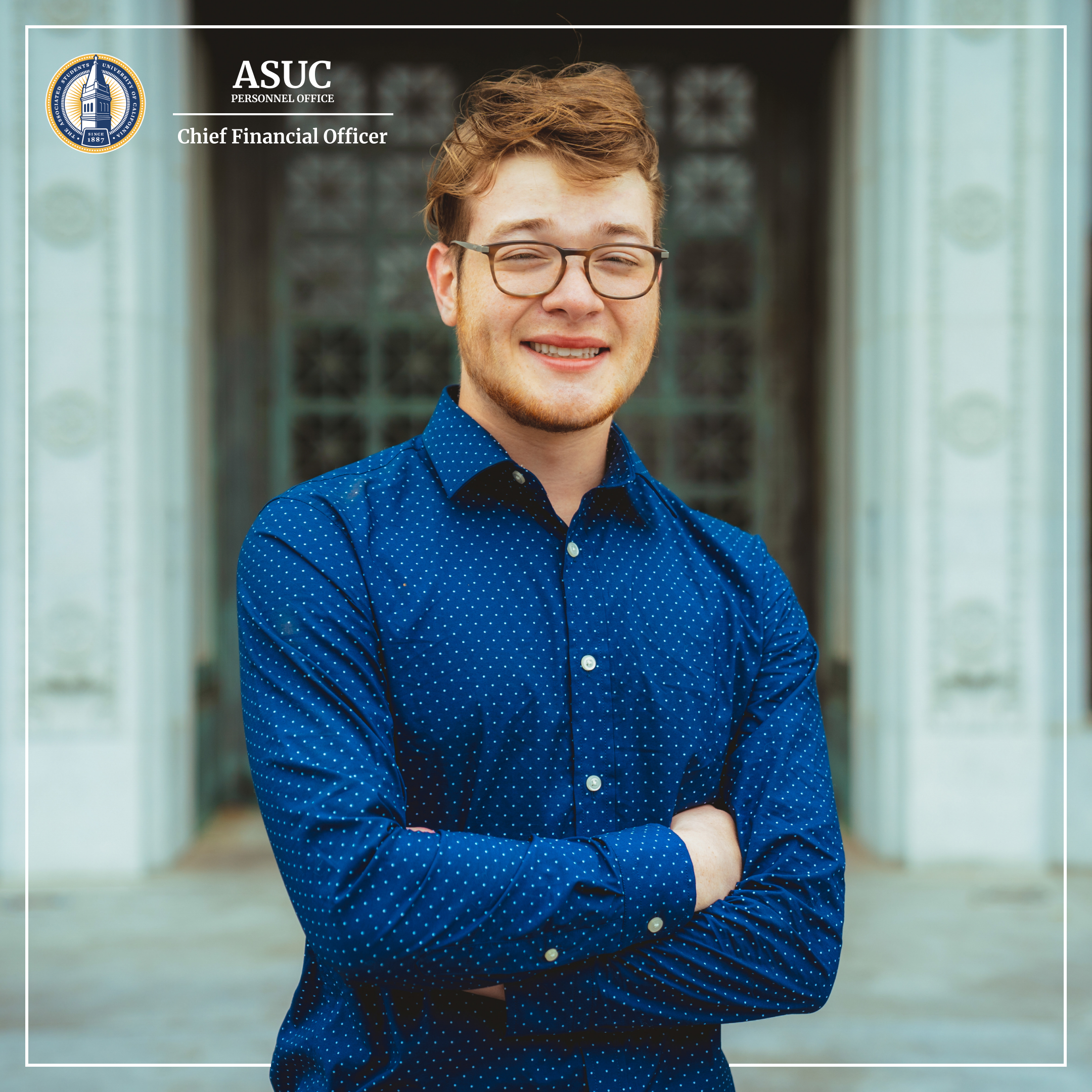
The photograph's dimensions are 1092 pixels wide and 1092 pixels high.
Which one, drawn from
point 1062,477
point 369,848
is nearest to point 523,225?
point 369,848

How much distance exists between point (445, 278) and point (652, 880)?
3.28ft

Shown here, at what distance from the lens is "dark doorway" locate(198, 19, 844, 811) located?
26.1ft

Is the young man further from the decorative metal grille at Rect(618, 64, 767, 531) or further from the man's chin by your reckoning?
the decorative metal grille at Rect(618, 64, 767, 531)

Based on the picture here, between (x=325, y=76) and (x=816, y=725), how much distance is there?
7381 mm

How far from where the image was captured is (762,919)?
1739 mm

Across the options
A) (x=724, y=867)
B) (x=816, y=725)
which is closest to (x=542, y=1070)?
(x=724, y=867)

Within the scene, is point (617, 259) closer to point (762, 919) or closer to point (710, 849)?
point (710, 849)

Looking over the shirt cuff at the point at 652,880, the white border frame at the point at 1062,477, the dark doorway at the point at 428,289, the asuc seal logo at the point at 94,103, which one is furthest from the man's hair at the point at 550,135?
the dark doorway at the point at 428,289

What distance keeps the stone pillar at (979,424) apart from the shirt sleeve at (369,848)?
5118 millimetres

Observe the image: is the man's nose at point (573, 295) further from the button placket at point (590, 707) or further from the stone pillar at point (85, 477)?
the stone pillar at point (85, 477)

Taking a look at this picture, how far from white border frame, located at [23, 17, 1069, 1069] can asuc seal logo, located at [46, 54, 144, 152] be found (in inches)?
8.5

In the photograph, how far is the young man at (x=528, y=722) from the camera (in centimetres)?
159

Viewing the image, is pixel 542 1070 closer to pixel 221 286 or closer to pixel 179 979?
pixel 179 979

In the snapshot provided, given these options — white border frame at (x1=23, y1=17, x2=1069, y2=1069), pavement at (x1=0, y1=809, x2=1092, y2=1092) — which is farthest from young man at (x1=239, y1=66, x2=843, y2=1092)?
pavement at (x1=0, y1=809, x2=1092, y2=1092)
